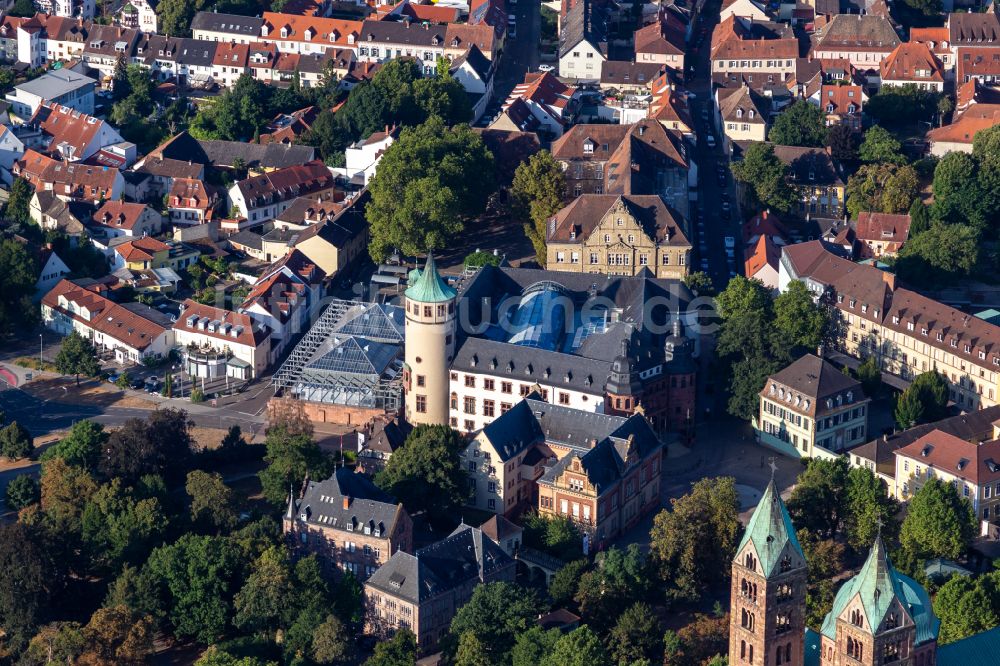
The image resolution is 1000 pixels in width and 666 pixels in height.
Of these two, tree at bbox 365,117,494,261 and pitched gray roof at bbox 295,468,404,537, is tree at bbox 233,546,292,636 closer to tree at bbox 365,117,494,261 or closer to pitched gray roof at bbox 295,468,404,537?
pitched gray roof at bbox 295,468,404,537

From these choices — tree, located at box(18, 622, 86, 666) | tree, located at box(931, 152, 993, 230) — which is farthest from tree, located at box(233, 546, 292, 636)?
tree, located at box(931, 152, 993, 230)

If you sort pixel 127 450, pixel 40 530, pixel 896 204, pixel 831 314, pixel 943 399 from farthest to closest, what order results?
pixel 896 204
pixel 831 314
pixel 943 399
pixel 127 450
pixel 40 530

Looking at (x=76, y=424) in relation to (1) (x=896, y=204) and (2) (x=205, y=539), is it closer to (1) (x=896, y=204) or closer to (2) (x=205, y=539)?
(2) (x=205, y=539)

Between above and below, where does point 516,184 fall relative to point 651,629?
above

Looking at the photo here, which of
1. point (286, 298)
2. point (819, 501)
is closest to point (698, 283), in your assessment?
point (286, 298)

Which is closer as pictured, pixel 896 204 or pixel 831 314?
pixel 831 314

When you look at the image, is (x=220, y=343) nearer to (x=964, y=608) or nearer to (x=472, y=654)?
(x=472, y=654)

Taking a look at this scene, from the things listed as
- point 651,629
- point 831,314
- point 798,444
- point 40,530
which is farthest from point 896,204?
point 40,530

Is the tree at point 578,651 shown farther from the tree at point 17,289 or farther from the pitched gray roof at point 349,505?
the tree at point 17,289
